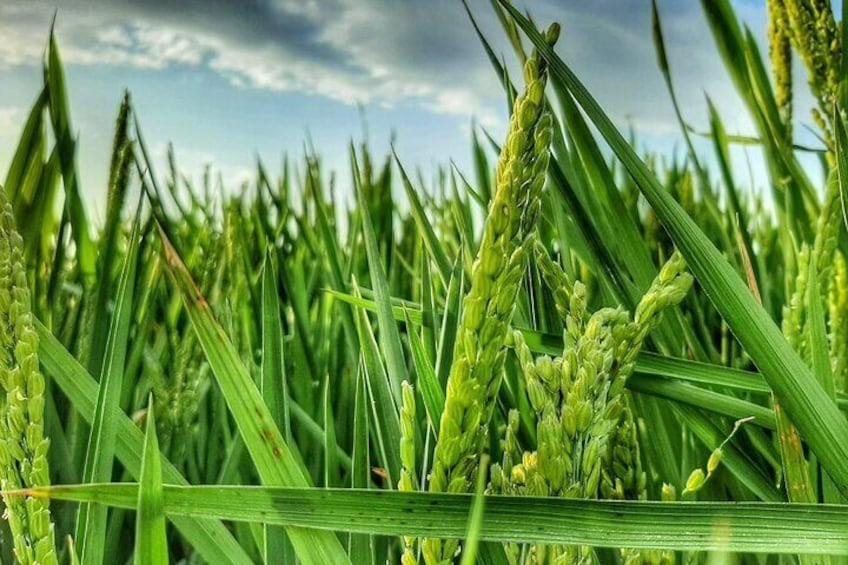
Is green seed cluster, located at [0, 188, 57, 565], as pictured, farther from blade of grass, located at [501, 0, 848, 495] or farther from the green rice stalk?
blade of grass, located at [501, 0, 848, 495]

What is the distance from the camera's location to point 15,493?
45 centimetres

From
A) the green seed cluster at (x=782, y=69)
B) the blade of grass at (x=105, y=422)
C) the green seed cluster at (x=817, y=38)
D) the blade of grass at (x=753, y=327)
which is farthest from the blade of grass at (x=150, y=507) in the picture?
the green seed cluster at (x=782, y=69)

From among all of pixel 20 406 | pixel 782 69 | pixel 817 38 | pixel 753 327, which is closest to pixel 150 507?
pixel 20 406

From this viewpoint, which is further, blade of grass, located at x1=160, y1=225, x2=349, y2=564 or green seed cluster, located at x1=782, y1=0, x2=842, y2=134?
green seed cluster, located at x1=782, y1=0, x2=842, y2=134

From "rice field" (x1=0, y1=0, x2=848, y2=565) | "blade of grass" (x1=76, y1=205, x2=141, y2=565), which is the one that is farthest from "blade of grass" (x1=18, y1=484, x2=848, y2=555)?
"blade of grass" (x1=76, y1=205, x2=141, y2=565)

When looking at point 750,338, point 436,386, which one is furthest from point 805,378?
point 436,386

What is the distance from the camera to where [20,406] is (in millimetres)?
448

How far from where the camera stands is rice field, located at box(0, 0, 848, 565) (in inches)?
16.5

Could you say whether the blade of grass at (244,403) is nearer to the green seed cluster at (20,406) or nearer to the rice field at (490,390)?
the rice field at (490,390)

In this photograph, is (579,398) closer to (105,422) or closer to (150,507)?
(150,507)

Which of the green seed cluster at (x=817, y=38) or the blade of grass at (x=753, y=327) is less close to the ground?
the green seed cluster at (x=817, y=38)

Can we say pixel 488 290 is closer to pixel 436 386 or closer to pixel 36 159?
pixel 436 386

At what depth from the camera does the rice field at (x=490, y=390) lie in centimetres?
42

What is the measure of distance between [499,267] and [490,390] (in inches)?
2.5
